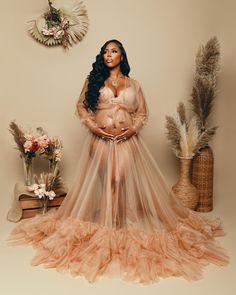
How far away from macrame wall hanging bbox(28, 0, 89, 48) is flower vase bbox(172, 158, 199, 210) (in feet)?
4.72

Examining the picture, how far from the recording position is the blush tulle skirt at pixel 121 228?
8.30ft

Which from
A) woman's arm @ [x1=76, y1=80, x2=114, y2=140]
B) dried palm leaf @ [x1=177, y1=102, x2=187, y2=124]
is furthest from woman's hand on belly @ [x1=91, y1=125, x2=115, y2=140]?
dried palm leaf @ [x1=177, y1=102, x2=187, y2=124]

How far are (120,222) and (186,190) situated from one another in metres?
0.89

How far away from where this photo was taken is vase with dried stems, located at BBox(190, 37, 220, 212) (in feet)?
11.4

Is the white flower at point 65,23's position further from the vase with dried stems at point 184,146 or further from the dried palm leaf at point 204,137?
the dried palm leaf at point 204,137

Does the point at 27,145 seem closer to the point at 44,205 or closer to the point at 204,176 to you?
the point at 44,205

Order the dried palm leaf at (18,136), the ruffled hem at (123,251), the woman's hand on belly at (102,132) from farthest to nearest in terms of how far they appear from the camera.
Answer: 1. the dried palm leaf at (18,136)
2. the woman's hand on belly at (102,132)
3. the ruffled hem at (123,251)

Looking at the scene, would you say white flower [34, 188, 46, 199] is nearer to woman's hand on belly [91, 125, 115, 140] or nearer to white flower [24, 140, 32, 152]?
white flower [24, 140, 32, 152]

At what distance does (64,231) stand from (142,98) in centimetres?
109

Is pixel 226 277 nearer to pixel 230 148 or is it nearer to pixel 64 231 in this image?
pixel 64 231

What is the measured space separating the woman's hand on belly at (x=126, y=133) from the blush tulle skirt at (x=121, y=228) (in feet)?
0.13

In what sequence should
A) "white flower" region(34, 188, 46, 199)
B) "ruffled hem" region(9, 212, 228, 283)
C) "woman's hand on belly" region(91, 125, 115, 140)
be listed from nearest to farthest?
"ruffled hem" region(9, 212, 228, 283) < "woman's hand on belly" region(91, 125, 115, 140) < "white flower" region(34, 188, 46, 199)

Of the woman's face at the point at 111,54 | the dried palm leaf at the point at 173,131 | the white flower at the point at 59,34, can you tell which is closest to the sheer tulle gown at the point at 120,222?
the woman's face at the point at 111,54

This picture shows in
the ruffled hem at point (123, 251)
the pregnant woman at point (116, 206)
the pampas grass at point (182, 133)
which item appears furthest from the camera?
the pampas grass at point (182, 133)
